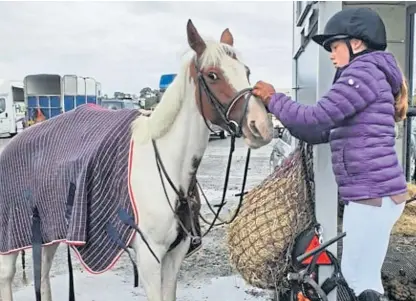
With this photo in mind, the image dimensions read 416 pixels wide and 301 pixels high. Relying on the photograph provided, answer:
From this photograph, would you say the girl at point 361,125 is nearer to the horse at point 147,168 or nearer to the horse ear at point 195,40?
the horse at point 147,168

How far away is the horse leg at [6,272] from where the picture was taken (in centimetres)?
340

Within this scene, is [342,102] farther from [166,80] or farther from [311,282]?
[166,80]

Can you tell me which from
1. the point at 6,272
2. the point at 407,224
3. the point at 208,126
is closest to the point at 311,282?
the point at 208,126

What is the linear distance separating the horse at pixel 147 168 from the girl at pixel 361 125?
0.91 ft

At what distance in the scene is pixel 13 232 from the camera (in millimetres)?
3273

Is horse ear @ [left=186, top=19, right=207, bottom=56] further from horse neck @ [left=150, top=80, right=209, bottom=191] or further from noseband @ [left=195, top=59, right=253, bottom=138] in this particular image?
horse neck @ [left=150, top=80, right=209, bottom=191]

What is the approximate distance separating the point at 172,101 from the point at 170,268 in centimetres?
93

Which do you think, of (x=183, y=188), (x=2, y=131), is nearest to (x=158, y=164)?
(x=183, y=188)

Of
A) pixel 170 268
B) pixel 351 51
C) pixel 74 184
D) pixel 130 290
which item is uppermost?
pixel 351 51

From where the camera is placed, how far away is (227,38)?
2596 mm

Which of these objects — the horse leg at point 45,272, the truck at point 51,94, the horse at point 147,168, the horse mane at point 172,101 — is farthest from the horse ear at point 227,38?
the truck at point 51,94

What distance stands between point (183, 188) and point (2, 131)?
22.3 m

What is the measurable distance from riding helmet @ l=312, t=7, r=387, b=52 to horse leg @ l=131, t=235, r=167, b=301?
134cm

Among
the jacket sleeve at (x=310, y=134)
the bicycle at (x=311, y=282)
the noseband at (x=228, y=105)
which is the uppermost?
the noseband at (x=228, y=105)
